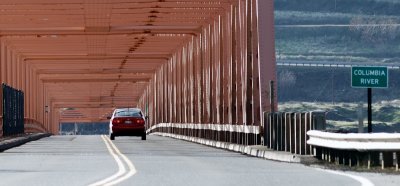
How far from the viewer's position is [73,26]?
186ft

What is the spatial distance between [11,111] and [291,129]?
2926 centimetres

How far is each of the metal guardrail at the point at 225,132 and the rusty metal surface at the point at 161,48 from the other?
635 millimetres

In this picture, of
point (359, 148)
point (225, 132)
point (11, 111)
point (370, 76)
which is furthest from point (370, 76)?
point (11, 111)

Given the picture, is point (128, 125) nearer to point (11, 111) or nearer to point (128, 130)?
point (128, 130)

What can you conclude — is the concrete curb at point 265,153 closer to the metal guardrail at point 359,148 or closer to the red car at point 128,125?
the metal guardrail at point 359,148

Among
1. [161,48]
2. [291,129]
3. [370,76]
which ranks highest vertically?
[161,48]

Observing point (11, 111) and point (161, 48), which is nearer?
point (11, 111)

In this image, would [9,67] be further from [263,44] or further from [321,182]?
[321,182]

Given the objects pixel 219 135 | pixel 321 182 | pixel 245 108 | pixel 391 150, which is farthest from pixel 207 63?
pixel 321 182

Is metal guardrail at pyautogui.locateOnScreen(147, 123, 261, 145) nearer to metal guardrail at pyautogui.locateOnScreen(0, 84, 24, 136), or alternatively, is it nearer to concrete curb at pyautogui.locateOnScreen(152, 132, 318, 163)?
concrete curb at pyautogui.locateOnScreen(152, 132, 318, 163)

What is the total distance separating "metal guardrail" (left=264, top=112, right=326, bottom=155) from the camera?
25.9 m

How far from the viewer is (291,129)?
2772 cm

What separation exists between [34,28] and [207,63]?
28.1 feet

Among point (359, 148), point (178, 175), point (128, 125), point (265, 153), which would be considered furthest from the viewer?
point (128, 125)
